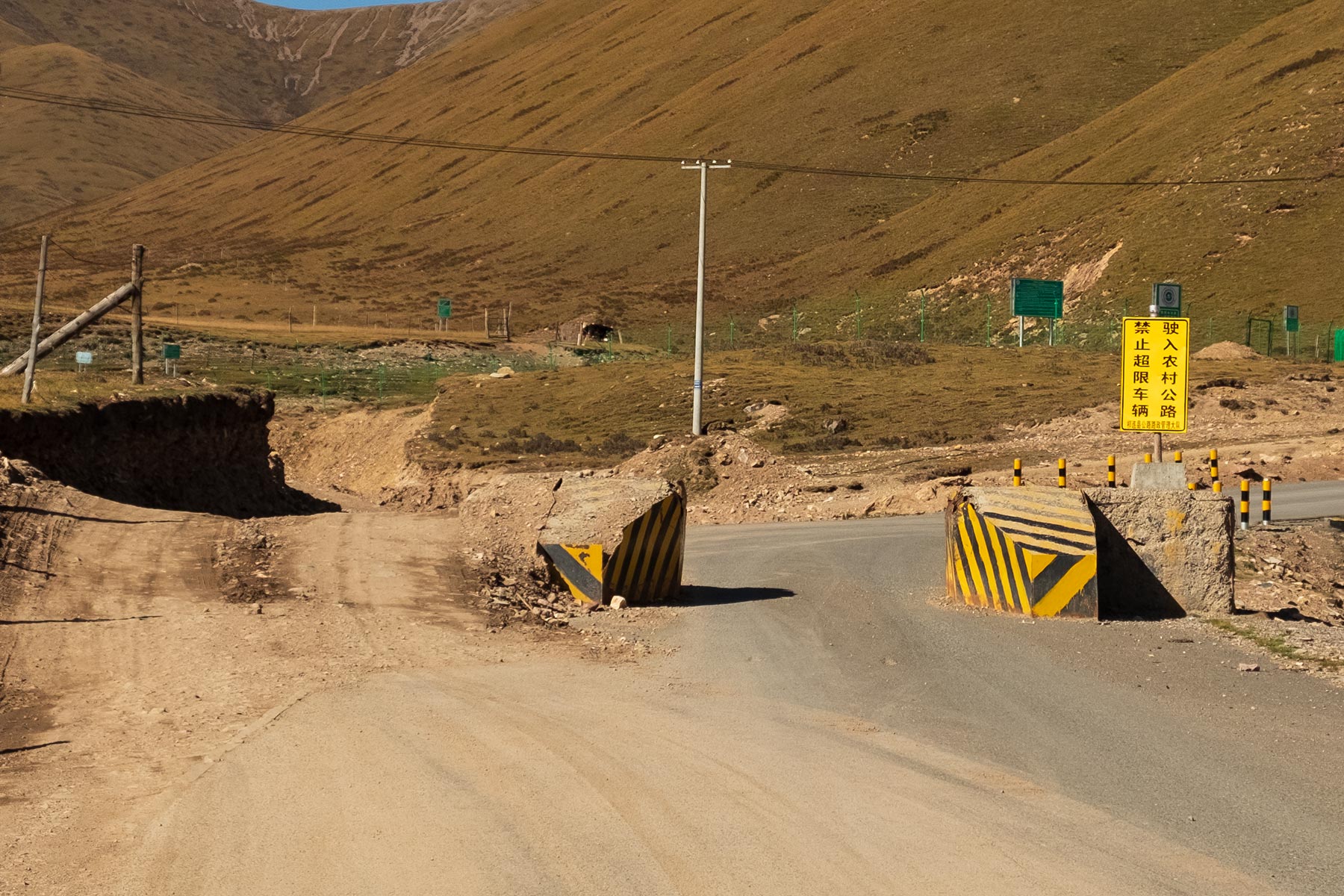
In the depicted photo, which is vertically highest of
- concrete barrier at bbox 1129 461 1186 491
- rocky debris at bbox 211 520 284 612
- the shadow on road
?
concrete barrier at bbox 1129 461 1186 491

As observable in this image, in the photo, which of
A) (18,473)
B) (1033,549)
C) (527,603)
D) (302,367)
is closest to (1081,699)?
(1033,549)

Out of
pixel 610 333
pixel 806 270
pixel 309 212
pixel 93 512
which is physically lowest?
pixel 93 512

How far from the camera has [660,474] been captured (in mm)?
30094

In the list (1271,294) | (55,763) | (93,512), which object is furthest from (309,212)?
(55,763)

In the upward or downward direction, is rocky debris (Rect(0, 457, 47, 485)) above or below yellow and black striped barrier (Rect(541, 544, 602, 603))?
above

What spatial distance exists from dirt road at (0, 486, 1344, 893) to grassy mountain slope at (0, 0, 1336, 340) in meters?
57.5

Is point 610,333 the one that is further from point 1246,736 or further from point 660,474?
point 1246,736

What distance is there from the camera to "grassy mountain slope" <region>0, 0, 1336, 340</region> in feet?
276

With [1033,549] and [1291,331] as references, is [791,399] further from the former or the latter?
[1033,549]

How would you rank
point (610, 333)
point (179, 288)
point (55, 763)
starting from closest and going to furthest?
point (55, 763) → point (610, 333) → point (179, 288)

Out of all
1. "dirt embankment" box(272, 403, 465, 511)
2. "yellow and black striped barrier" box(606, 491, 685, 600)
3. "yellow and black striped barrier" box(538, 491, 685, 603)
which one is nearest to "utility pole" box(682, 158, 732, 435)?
"dirt embankment" box(272, 403, 465, 511)

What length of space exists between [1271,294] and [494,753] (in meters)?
58.1

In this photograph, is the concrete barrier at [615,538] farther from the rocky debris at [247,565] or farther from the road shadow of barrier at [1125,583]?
the road shadow of barrier at [1125,583]

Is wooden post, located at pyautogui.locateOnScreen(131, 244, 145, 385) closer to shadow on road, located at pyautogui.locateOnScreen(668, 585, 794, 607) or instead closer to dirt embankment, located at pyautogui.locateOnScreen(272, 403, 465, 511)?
dirt embankment, located at pyautogui.locateOnScreen(272, 403, 465, 511)
